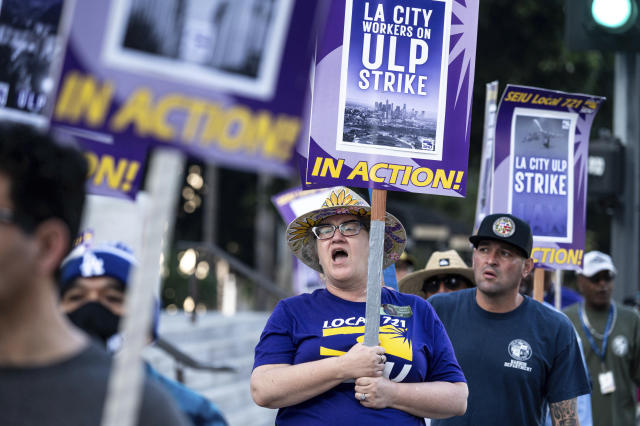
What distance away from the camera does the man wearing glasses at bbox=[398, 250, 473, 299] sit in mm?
6711

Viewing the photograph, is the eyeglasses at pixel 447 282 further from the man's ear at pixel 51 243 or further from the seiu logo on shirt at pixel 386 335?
the man's ear at pixel 51 243

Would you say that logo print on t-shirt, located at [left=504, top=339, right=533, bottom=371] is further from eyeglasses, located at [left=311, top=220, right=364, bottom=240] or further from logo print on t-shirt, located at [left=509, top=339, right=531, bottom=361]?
eyeglasses, located at [left=311, top=220, right=364, bottom=240]

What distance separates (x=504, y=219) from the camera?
525 centimetres

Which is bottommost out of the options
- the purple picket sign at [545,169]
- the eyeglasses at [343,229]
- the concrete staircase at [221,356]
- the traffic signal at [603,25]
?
the concrete staircase at [221,356]

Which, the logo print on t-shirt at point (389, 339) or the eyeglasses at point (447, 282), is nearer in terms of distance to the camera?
the logo print on t-shirt at point (389, 339)

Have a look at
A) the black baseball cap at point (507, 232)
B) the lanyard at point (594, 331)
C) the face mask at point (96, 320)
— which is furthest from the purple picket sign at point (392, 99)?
the lanyard at point (594, 331)

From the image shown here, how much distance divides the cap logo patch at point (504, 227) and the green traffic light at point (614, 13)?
3.01 m

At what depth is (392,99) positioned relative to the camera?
4.21m

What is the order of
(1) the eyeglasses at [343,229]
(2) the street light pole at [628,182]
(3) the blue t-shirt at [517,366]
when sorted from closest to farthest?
(1) the eyeglasses at [343,229] < (3) the blue t-shirt at [517,366] < (2) the street light pole at [628,182]

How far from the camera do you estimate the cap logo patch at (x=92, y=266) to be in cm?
300

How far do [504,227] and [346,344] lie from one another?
159 centimetres

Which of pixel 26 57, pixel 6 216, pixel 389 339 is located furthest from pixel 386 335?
pixel 6 216

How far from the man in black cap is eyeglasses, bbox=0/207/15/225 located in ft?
10.5

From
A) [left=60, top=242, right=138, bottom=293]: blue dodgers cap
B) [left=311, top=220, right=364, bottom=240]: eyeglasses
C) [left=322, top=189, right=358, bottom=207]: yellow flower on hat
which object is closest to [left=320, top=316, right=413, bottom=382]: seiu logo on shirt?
[left=311, top=220, right=364, bottom=240]: eyeglasses
